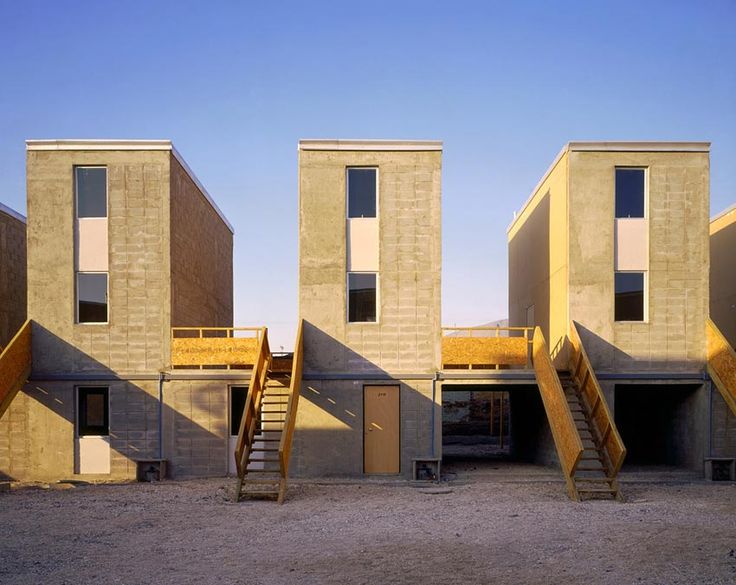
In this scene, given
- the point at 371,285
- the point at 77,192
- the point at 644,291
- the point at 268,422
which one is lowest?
the point at 268,422

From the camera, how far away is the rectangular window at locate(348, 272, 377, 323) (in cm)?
1762

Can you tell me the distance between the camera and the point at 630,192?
1808cm

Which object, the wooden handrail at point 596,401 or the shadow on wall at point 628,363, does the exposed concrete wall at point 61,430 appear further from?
the shadow on wall at point 628,363

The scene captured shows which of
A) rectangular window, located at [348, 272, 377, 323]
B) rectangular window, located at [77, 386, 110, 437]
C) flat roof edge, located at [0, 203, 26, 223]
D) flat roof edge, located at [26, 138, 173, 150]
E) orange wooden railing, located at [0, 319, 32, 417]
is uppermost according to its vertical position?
flat roof edge, located at [26, 138, 173, 150]

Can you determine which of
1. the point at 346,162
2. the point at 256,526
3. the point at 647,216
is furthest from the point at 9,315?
the point at 647,216

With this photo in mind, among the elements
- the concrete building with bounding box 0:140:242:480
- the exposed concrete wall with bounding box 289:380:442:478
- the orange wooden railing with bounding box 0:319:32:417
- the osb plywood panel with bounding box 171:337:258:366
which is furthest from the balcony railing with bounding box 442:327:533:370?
the orange wooden railing with bounding box 0:319:32:417

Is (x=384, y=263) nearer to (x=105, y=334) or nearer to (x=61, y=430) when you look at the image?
(x=105, y=334)

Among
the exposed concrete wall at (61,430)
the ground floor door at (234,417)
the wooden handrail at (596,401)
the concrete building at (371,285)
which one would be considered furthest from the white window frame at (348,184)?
the exposed concrete wall at (61,430)

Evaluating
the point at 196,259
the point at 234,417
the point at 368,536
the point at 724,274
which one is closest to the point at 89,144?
the point at 196,259

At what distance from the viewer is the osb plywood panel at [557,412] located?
46.2 feet

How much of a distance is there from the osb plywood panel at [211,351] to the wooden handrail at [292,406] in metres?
1.56

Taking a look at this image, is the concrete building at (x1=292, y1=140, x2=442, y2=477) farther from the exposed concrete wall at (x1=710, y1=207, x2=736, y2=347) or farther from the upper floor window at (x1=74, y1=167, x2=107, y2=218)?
the exposed concrete wall at (x1=710, y1=207, x2=736, y2=347)

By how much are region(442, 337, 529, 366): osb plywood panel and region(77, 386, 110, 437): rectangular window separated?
28.7 feet

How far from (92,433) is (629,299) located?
14.1 m
